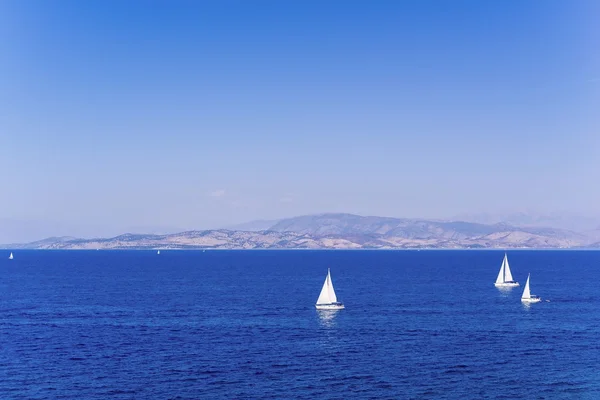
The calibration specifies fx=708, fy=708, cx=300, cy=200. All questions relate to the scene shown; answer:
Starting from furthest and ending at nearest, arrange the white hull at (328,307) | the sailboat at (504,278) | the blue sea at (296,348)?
the sailboat at (504,278) → the white hull at (328,307) → the blue sea at (296,348)

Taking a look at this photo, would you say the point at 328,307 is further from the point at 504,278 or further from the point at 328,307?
the point at 504,278

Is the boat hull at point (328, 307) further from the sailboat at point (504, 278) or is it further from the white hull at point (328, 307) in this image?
the sailboat at point (504, 278)

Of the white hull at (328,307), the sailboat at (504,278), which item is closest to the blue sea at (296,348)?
the white hull at (328,307)

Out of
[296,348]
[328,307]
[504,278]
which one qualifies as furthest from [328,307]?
[504,278]

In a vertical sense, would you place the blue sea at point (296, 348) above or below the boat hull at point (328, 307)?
below

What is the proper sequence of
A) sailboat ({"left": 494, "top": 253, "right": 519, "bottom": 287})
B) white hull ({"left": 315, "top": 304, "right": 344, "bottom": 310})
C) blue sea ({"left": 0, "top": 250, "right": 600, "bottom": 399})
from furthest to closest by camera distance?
→ 1. sailboat ({"left": 494, "top": 253, "right": 519, "bottom": 287})
2. white hull ({"left": 315, "top": 304, "right": 344, "bottom": 310})
3. blue sea ({"left": 0, "top": 250, "right": 600, "bottom": 399})

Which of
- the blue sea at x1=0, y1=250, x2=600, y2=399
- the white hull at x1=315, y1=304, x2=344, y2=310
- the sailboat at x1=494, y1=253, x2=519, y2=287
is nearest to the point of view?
the blue sea at x1=0, y1=250, x2=600, y2=399

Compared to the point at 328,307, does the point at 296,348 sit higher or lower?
lower

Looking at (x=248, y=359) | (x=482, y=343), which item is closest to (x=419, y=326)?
(x=482, y=343)

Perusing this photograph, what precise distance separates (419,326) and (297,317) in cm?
2326

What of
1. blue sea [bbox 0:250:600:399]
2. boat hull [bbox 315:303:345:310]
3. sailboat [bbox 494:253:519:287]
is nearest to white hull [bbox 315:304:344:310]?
boat hull [bbox 315:303:345:310]

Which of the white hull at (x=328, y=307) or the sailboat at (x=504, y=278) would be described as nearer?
the white hull at (x=328, y=307)

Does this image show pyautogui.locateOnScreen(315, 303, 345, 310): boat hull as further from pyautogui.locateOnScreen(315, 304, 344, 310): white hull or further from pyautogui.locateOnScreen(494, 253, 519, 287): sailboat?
pyautogui.locateOnScreen(494, 253, 519, 287): sailboat

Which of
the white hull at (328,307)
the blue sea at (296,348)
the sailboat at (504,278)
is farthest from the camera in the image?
the sailboat at (504,278)
